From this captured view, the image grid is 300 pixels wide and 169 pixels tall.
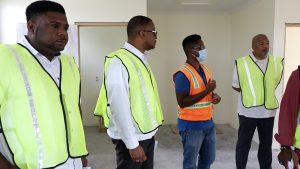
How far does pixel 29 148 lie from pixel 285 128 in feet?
4.35

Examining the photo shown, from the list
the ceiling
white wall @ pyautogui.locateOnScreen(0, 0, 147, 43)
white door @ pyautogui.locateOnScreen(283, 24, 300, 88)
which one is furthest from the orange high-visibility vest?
the ceiling

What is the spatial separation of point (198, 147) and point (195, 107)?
0.32 meters

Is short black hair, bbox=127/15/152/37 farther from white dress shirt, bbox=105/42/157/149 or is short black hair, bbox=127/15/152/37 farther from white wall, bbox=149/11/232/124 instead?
white wall, bbox=149/11/232/124

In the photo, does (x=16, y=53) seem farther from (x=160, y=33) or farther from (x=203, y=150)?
(x=160, y=33)

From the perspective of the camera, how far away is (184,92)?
2135mm

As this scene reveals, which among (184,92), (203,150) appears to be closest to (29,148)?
(184,92)

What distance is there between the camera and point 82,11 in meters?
3.70

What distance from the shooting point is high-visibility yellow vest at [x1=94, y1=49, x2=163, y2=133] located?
1662mm

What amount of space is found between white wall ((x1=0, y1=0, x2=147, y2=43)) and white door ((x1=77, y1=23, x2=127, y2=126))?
123 cm

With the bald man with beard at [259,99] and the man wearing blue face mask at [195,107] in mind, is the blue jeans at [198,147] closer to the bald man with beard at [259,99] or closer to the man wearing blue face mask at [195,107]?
the man wearing blue face mask at [195,107]

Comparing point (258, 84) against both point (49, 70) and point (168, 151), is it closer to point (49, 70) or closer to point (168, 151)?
point (168, 151)

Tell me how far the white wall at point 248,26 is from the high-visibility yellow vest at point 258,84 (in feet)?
4.22

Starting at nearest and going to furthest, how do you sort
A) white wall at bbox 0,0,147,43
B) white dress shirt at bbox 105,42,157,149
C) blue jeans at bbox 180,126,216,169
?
white dress shirt at bbox 105,42,157,149 < blue jeans at bbox 180,126,216,169 < white wall at bbox 0,0,147,43

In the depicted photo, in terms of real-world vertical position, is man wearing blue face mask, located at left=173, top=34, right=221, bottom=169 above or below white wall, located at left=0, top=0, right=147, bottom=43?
below
